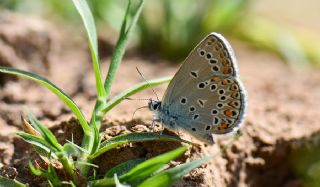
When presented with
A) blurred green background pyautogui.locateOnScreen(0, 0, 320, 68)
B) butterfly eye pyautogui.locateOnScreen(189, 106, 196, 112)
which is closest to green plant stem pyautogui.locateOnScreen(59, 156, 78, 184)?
butterfly eye pyautogui.locateOnScreen(189, 106, 196, 112)

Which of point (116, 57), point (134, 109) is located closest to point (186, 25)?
point (134, 109)

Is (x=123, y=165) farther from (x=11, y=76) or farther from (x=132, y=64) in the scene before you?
(x=132, y=64)

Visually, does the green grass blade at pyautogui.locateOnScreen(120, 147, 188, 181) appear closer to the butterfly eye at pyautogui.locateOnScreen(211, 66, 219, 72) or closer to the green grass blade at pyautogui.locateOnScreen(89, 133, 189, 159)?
the green grass blade at pyautogui.locateOnScreen(89, 133, 189, 159)

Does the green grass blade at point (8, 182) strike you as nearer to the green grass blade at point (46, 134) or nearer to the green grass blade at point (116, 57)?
the green grass blade at point (46, 134)

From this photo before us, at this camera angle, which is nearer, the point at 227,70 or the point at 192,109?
the point at 227,70

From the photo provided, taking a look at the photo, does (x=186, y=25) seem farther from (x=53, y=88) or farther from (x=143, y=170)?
(x=143, y=170)

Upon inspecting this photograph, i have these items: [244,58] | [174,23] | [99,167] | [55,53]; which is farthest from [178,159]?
[244,58]

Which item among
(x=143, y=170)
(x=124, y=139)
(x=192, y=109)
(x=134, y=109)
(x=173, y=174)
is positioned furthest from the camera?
(x=134, y=109)
